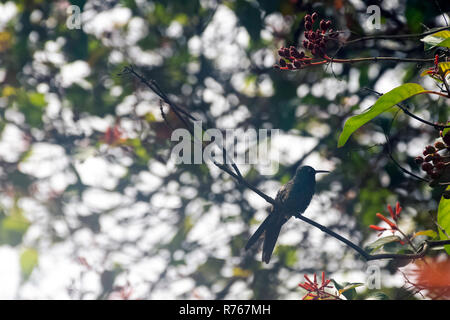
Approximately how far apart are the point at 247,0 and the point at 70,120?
2218 mm

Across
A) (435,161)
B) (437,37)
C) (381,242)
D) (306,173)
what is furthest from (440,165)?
(306,173)

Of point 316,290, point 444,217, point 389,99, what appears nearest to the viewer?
point 389,99

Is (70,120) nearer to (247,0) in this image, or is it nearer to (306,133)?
(247,0)

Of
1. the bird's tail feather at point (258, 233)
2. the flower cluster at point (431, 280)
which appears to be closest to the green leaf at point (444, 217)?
the flower cluster at point (431, 280)

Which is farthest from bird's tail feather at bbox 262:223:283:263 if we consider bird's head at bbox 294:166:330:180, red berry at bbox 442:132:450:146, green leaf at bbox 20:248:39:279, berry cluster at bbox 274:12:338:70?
green leaf at bbox 20:248:39:279

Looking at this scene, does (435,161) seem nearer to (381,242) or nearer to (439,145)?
(439,145)

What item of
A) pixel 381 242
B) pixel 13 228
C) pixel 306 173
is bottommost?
pixel 381 242

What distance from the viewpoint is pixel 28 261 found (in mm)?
4164

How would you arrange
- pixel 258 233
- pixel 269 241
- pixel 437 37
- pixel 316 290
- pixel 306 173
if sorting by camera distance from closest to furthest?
pixel 437 37, pixel 316 290, pixel 258 233, pixel 269 241, pixel 306 173

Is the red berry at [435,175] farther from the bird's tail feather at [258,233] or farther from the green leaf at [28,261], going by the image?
the green leaf at [28,261]

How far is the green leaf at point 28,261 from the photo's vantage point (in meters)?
4.11

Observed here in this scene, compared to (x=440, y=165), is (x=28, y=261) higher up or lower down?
higher up

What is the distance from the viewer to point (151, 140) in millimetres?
4395
